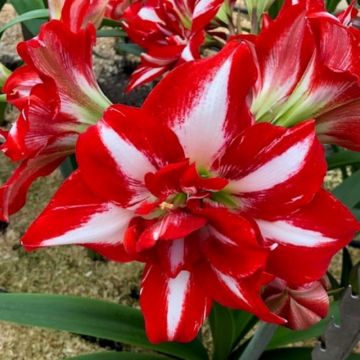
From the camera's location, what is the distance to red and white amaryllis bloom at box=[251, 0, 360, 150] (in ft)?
1.49

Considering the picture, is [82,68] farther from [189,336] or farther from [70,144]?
[189,336]

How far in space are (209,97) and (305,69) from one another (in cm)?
9

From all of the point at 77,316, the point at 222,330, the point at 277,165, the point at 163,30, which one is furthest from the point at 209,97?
the point at 222,330

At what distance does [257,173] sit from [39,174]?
0.59 feet

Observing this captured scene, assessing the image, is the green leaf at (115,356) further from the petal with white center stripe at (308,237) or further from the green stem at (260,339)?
the petal with white center stripe at (308,237)

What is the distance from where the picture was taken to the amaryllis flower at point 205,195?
1.38ft

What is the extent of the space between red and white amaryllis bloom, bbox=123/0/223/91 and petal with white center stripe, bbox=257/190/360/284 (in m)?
0.24

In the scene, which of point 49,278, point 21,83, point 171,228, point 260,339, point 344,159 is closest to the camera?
point 171,228

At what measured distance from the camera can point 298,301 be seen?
21.3 inches

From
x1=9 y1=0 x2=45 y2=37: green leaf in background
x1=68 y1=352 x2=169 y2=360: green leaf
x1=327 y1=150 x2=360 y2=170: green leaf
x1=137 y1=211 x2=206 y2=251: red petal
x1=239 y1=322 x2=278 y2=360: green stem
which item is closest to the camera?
x1=137 y1=211 x2=206 y2=251: red petal

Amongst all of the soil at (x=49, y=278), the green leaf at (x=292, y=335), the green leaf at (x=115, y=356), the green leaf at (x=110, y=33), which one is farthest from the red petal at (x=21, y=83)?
the soil at (x=49, y=278)

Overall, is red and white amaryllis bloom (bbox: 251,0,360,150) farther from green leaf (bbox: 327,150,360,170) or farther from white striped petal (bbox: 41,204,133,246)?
green leaf (bbox: 327,150,360,170)

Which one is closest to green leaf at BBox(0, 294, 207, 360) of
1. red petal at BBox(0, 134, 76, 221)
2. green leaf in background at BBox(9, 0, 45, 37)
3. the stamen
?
red petal at BBox(0, 134, 76, 221)

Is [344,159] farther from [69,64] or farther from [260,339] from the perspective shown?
[69,64]
